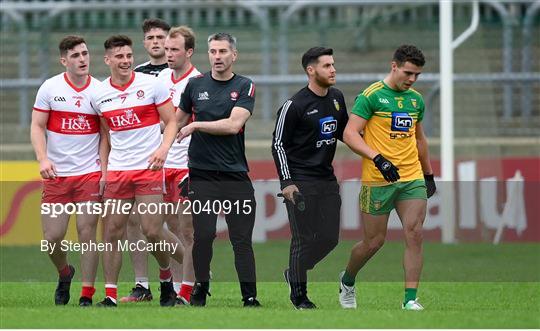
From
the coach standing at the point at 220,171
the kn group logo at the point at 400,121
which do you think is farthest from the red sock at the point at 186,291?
the kn group logo at the point at 400,121

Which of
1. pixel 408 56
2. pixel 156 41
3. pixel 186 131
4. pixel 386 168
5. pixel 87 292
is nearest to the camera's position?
pixel 386 168

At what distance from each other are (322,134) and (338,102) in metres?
0.31

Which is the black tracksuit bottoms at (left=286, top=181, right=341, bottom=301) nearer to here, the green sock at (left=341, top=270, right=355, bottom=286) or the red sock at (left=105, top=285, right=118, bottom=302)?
the green sock at (left=341, top=270, right=355, bottom=286)

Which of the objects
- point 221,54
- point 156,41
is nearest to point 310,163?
point 221,54

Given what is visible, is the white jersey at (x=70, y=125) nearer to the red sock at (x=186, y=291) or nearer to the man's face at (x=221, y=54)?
the man's face at (x=221, y=54)

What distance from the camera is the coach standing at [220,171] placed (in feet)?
34.2

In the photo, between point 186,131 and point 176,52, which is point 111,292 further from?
point 176,52

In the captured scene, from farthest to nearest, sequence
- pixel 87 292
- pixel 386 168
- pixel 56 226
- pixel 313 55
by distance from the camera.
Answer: pixel 56 226 < pixel 87 292 < pixel 313 55 < pixel 386 168

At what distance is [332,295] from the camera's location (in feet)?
39.2

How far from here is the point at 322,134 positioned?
34.4 feet

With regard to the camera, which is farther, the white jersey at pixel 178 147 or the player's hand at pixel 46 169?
the white jersey at pixel 178 147

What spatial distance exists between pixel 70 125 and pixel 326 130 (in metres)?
2.08

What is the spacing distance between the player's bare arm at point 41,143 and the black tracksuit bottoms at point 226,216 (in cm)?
112

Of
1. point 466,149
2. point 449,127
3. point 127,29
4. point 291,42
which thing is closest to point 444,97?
point 449,127
